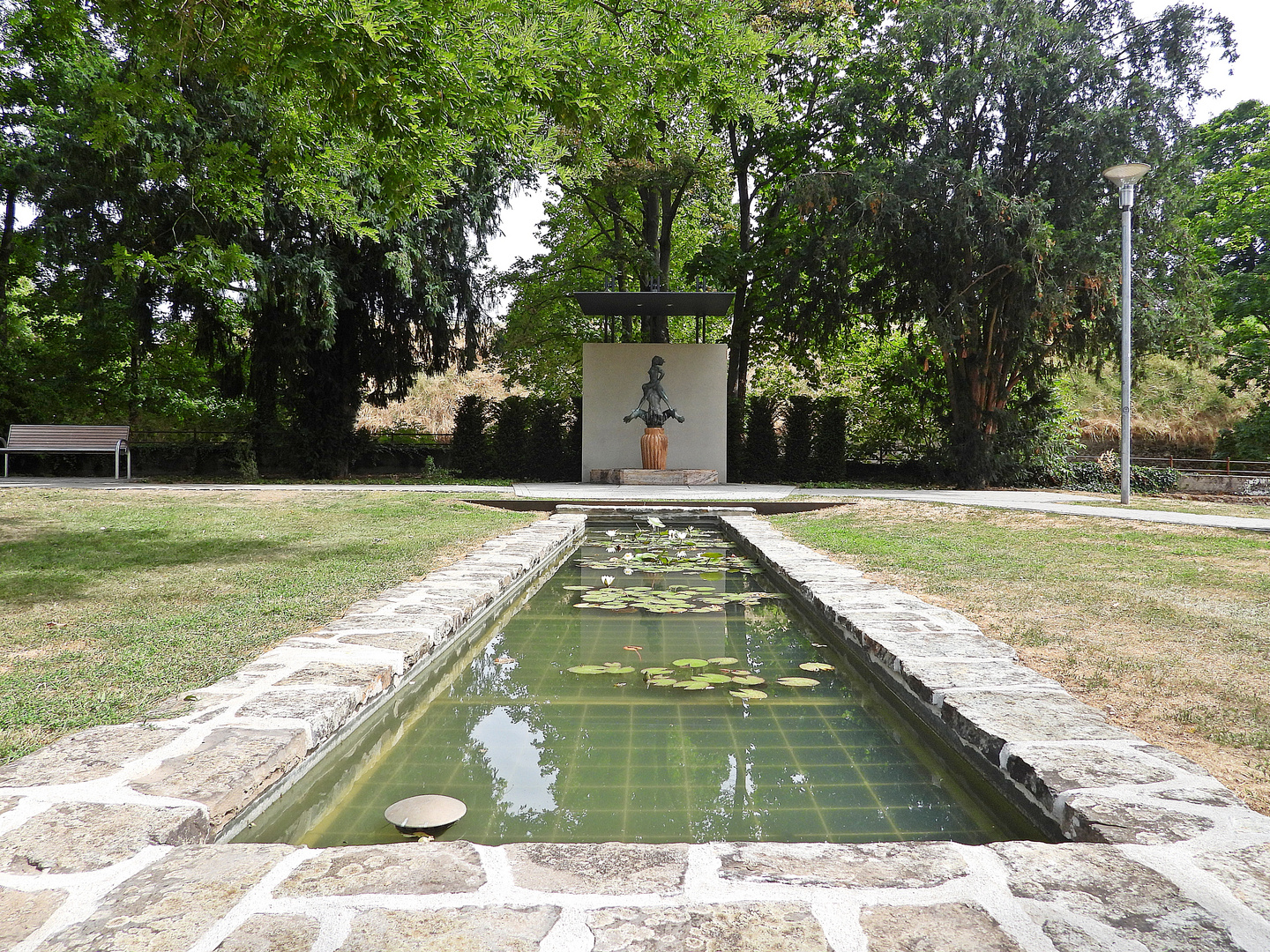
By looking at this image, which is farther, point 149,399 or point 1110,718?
point 149,399

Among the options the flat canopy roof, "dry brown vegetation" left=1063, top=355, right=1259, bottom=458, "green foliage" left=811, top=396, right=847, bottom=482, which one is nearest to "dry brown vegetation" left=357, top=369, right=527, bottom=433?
the flat canopy roof

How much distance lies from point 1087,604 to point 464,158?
4998 mm

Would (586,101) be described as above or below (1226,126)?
below

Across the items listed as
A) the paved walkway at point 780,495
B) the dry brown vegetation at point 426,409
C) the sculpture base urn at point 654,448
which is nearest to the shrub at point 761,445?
the paved walkway at point 780,495

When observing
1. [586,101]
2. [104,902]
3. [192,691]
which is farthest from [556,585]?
[104,902]

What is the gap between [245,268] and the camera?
5719 millimetres

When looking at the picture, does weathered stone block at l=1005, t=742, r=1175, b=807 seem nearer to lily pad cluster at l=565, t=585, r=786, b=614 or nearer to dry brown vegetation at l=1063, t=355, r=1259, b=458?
lily pad cluster at l=565, t=585, r=786, b=614

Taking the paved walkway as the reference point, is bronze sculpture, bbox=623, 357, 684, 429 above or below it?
above

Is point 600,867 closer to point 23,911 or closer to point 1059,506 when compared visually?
point 23,911

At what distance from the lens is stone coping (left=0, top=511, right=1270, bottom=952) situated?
48.3 inches

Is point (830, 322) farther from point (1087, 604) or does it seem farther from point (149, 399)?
point (149, 399)

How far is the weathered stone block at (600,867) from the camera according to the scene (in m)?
1.38

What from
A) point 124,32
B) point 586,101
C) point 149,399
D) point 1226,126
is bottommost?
point 149,399

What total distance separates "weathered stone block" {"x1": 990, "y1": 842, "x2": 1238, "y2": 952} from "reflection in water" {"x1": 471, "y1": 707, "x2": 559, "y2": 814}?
3.66ft
